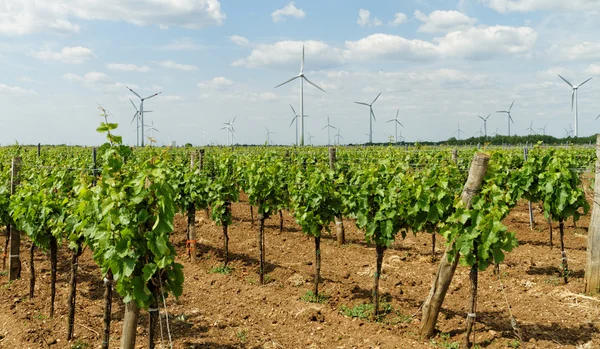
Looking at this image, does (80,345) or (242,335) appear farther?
(242,335)

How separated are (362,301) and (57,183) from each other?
18.7 ft

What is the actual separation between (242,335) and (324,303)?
72.6 inches

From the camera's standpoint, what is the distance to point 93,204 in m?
5.52

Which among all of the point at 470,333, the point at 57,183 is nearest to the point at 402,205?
the point at 470,333

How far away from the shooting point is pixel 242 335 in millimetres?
7422

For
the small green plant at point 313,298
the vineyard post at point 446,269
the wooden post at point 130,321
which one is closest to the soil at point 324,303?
the small green plant at point 313,298

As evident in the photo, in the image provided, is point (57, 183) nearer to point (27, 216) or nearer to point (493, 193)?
point (27, 216)

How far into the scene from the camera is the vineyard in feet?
18.0

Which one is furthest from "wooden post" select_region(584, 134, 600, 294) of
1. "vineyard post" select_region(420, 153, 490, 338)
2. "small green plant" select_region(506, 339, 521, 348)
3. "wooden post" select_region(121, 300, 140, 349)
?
"wooden post" select_region(121, 300, 140, 349)

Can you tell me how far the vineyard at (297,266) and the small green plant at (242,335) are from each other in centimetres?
2

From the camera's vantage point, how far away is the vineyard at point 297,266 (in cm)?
549

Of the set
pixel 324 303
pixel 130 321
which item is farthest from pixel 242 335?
pixel 130 321

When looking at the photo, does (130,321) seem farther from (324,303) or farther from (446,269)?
(446,269)

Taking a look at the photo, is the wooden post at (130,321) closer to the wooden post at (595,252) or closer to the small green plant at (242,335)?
the small green plant at (242,335)
